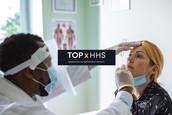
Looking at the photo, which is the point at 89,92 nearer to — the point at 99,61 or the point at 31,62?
the point at 99,61

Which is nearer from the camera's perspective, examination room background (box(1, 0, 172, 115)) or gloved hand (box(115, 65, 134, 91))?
gloved hand (box(115, 65, 134, 91))

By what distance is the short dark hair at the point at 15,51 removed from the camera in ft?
3.83

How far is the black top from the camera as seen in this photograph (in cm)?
146

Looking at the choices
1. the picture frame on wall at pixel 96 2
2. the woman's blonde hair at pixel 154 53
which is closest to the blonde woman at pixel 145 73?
the woman's blonde hair at pixel 154 53

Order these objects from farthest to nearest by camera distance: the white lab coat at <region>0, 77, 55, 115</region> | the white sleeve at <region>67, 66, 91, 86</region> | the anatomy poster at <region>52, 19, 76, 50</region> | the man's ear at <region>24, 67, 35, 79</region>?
the anatomy poster at <region>52, 19, 76, 50</region> < the white sleeve at <region>67, 66, 91, 86</region> < the man's ear at <region>24, 67, 35, 79</region> < the white lab coat at <region>0, 77, 55, 115</region>

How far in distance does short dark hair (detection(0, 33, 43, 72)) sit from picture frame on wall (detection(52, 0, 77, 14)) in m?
1.65

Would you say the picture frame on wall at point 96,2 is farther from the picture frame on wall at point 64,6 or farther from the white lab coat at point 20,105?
the white lab coat at point 20,105

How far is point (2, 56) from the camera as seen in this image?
1.18 m

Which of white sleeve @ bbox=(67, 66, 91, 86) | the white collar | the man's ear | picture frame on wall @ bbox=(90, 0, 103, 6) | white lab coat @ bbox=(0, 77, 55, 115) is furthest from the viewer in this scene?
picture frame on wall @ bbox=(90, 0, 103, 6)

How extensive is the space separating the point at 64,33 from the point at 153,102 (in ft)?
5.61

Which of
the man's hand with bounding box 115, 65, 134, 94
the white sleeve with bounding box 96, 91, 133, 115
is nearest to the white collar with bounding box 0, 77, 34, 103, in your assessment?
the white sleeve with bounding box 96, 91, 133, 115

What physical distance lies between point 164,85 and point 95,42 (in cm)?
116

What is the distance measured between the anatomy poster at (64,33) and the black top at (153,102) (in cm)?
152

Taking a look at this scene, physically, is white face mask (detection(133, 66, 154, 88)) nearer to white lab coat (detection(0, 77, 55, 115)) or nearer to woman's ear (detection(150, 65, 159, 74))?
woman's ear (detection(150, 65, 159, 74))
